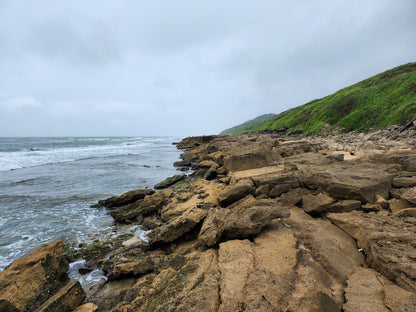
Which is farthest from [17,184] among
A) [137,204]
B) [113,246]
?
[113,246]

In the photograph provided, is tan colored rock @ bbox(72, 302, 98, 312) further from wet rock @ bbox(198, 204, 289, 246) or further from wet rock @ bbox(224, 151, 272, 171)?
wet rock @ bbox(224, 151, 272, 171)

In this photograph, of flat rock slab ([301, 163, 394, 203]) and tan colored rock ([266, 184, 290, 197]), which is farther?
tan colored rock ([266, 184, 290, 197])

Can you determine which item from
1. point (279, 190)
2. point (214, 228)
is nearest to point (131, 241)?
point (214, 228)

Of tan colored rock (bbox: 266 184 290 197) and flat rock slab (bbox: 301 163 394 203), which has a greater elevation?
flat rock slab (bbox: 301 163 394 203)

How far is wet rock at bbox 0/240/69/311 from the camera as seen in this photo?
14.0ft

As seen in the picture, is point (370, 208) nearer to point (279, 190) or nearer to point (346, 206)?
point (346, 206)

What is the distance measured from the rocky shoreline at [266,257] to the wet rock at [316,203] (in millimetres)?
34

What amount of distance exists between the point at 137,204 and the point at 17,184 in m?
14.3

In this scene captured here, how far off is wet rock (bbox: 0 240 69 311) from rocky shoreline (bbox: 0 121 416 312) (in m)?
0.02

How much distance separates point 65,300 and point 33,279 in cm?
142

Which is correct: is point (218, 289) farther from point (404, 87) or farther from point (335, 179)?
point (404, 87)

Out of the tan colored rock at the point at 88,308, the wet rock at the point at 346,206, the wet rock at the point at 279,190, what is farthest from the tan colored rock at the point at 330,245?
the tan colored rock at the point at 88,308

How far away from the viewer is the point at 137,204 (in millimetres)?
10500

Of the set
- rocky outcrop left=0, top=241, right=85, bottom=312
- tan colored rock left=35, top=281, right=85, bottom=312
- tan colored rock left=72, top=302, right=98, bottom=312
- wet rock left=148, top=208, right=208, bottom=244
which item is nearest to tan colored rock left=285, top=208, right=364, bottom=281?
wet rock left=148, top=208, right=208, bottom=244
